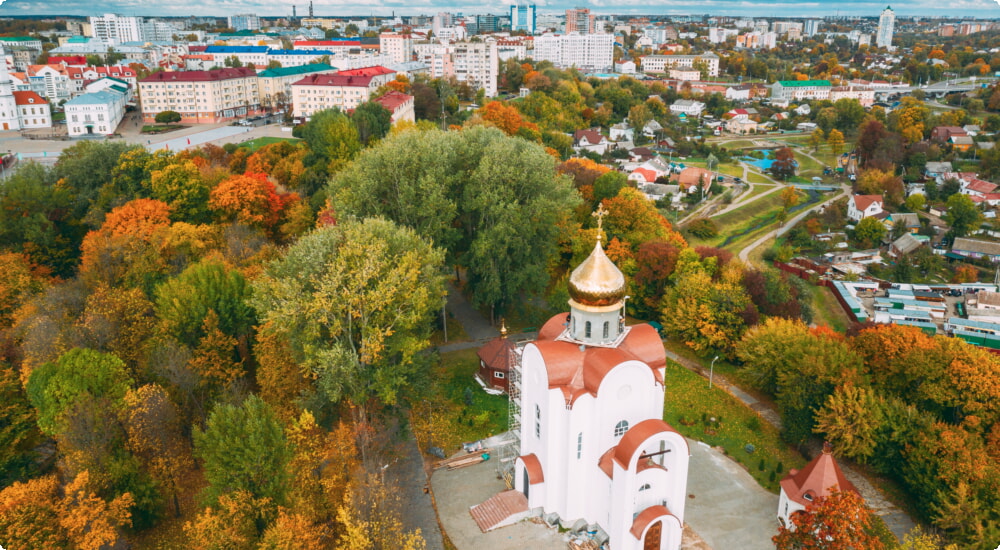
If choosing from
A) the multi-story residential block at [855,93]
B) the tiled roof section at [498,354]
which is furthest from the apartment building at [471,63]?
the tiled roof section at [498,354]

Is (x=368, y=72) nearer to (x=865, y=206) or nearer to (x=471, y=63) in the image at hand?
(x=471, y=63)

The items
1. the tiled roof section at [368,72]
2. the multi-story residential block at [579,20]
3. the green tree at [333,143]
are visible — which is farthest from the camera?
the multi-story residential block at [579,20]

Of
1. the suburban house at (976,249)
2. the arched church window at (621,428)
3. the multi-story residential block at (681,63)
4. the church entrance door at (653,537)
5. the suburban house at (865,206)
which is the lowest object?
the suburban house at (976,249)

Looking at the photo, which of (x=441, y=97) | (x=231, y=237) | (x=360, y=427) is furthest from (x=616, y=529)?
(x=441, y=97)

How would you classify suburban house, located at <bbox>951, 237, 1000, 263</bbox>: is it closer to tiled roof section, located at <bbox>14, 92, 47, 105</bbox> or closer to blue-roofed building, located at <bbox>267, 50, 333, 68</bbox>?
tiled roof section, located at <bbox>14, 92, 47, 105</bbox>

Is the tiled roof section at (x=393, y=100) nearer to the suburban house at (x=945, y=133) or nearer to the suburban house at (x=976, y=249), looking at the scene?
the suburban house at (x=976, y=249)

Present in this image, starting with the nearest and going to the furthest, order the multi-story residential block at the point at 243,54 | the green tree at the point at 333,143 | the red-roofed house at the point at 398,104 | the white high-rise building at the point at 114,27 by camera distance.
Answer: the green tree at the point at 333,143
the red-roofed house at the point at 398,104
the multi-story residential block at the point at 243,54
the white high-rise building at the point at 114,27

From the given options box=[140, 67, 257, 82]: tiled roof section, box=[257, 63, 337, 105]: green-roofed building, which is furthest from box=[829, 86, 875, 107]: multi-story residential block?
box=[140, 67, 257, 82]: tiled roof section
